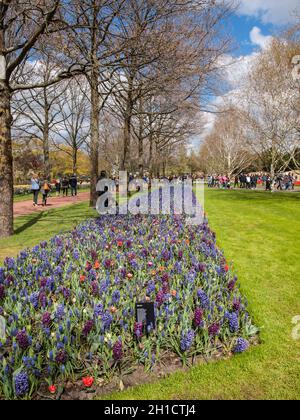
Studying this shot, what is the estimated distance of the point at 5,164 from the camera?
8.87 metres

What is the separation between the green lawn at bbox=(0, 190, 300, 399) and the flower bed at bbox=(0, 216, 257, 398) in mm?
226

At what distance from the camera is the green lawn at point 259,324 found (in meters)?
2.91

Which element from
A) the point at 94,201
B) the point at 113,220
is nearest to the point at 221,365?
the point at 113,220

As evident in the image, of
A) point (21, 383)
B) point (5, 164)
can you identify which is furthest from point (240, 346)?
point (5, 164)

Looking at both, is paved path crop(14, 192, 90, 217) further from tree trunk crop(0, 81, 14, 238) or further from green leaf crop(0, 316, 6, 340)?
green leaf crop(0, 316, 6, 340)

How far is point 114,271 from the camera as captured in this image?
17.5 ft

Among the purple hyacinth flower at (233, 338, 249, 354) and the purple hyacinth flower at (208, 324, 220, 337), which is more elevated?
the purple hyacinth flower at (208, 324, 220, 337)

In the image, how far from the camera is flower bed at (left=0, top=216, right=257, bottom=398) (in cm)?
301

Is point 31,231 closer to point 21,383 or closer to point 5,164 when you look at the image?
point 5,164

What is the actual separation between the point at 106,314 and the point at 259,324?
6.27ft

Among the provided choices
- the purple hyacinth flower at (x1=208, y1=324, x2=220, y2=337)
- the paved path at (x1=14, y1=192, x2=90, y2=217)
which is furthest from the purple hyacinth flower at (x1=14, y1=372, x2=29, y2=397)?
the paved path at (x1=14, y1=192, x2=90, y2=217)

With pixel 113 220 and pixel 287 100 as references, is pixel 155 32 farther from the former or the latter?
pixel 287 100

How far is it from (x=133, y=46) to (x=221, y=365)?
7651 mm

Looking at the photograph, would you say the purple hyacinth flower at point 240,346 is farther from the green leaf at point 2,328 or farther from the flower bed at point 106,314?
the green leaf at point 2,328
